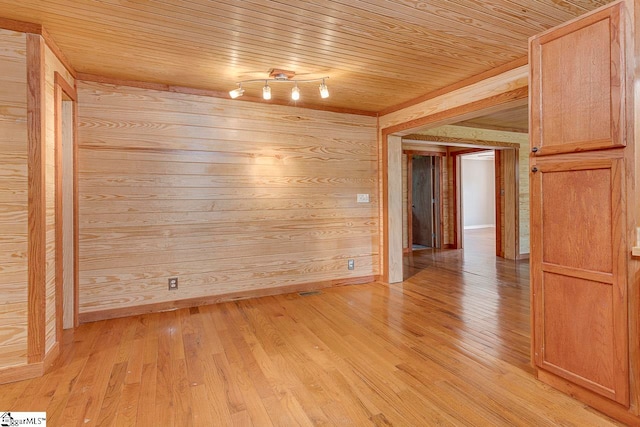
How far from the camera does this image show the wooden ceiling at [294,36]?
2.04 m

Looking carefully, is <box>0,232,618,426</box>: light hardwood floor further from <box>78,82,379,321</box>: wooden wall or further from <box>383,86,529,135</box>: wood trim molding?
<box>383,86,529,135</box>: wood trim molding

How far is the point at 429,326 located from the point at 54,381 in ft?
9.14

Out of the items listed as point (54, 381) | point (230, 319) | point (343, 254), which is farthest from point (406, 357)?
point (54, 381)

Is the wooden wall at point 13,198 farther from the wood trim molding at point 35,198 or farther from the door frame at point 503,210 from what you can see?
the door frame at point 503,210

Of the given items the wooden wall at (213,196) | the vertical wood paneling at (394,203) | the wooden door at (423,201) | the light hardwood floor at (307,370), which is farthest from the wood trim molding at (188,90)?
the wooden door at (423,201)

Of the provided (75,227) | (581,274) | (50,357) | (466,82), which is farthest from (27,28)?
(581,274)

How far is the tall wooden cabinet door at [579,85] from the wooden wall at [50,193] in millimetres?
3163

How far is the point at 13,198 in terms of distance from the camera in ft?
6.99

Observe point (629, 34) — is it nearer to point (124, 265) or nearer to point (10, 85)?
point (10, 85)

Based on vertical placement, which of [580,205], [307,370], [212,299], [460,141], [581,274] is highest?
[460,141]

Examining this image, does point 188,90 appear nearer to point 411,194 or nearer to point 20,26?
point 20,26

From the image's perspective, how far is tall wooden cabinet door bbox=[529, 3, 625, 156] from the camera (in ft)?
5.41

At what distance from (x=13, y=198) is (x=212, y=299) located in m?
1.99

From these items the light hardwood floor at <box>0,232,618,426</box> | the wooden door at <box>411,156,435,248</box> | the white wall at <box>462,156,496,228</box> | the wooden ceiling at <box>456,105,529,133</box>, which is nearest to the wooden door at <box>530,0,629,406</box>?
the light hardwood floor at <box>0,232,618,426</box>
